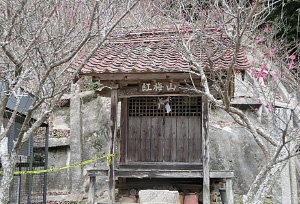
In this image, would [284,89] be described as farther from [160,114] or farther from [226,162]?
[160,114]

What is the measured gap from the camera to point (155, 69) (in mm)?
6496

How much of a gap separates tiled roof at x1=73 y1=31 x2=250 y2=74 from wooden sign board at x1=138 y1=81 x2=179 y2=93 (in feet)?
1.86

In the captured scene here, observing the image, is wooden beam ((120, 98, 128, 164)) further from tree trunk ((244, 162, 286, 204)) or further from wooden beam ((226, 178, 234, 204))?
tree trunk ((244, 162, 286, 204))

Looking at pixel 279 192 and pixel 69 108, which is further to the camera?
pixel 69 108

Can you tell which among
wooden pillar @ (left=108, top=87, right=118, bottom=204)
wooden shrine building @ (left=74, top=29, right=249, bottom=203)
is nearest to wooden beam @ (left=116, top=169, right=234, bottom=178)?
wooden shrine building @ (left=74, top=29, right=249, bottom=203)

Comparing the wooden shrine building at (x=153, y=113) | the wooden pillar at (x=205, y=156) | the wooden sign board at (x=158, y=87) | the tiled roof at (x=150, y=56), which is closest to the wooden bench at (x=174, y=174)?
the wooden shrine building at (x=153, y=113)

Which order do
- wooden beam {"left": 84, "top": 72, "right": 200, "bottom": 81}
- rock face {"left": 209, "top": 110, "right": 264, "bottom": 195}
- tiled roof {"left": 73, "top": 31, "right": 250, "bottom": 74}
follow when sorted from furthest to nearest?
rock face {"left": 209, "top": 110, "right": 264, "bottom": 195}, wooden beam {"left": 84, "top": 72, "right": 200, "bottom": 81}, tiled roof {"left": 73, "top": 31, "right": 250, "bottom": 74}

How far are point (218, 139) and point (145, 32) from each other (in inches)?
→ 195

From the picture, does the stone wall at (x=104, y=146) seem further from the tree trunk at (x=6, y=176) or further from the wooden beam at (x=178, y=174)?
the tree trunk at (x=6, y=176)

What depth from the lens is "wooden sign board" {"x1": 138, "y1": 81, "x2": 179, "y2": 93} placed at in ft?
23.5

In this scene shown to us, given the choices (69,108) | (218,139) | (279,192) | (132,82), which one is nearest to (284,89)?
(218,139)

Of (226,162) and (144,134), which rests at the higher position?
(144,134)

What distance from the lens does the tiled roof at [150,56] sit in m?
6.51

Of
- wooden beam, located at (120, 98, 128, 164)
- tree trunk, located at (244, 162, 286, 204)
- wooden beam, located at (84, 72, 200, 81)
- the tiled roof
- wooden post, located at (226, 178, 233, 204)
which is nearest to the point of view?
tree trunk, located at (244, 162, 286, 204)
